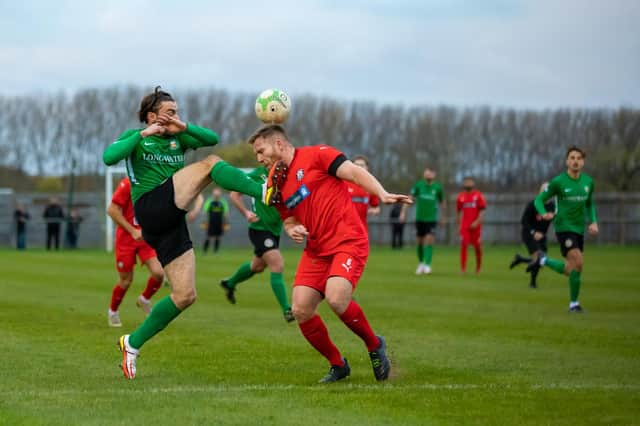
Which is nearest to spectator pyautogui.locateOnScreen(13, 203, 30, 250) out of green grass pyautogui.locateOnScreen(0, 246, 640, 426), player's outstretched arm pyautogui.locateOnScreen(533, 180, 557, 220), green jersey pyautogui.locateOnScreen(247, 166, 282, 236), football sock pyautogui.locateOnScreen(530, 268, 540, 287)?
green grass pyautogui.locateOnScreen(0, 246, 640, 426)

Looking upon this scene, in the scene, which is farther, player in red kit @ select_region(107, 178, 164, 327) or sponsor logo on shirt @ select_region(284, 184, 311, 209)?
player in red kit @ select_region(107, 178, 164, 327)

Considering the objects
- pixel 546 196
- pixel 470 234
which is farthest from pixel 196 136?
pixel 470 234

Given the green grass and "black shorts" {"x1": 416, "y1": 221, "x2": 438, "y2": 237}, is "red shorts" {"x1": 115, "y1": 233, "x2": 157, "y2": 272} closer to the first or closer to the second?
the green grass

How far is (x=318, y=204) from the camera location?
27.5 feet

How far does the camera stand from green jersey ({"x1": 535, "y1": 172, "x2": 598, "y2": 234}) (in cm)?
1584

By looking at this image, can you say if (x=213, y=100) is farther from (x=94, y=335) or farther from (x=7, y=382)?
(x=7, y=382)

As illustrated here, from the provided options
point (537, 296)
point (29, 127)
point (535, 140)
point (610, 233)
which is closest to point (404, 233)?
point (610, 233)

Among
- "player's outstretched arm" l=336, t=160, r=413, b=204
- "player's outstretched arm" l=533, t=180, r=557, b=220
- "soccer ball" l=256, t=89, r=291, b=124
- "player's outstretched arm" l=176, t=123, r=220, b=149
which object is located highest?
"soccer ball" l=256, t=89, r=291, b=124

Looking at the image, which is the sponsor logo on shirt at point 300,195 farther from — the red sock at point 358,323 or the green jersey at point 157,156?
the green jersey at point 157,156

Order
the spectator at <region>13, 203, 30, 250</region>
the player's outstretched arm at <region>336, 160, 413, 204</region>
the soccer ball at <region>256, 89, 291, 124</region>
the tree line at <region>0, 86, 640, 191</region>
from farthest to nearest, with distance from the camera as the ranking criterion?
the tree line at <region>0, 86, 640, 191</region>
the spectator at <region>13, 203, 30, 250</region>
the soccer ball at <region>256, 89, 291, 124</region>
the player's outstretched arm at <region>336, 160, 413, 204</region>

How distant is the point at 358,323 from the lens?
8.55 m

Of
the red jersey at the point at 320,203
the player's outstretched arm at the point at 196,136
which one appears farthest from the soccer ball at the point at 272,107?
the red jersey at the point at 320,203

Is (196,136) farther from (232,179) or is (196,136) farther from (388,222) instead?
(388,222)

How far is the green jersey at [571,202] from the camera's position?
52.0 ft
